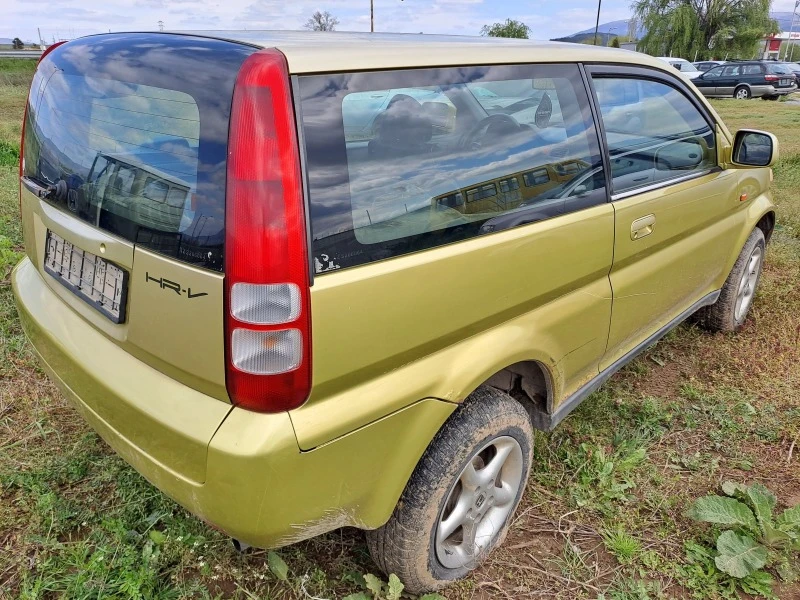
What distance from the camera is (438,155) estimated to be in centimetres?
163

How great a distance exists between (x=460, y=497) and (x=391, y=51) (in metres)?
1.35

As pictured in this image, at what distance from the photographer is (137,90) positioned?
153cm

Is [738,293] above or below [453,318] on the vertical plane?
below

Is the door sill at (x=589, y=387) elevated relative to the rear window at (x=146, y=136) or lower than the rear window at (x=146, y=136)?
lower

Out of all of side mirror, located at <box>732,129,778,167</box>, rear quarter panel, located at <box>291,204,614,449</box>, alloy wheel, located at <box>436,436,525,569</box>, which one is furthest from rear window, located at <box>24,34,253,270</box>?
side mirror, located at <box>732,129,778,167</box>

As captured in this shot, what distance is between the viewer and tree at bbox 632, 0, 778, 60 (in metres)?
40.9

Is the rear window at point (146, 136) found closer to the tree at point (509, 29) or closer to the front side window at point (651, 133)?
Result: the front side window at point (651, 133)

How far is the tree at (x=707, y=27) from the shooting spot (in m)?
40.9

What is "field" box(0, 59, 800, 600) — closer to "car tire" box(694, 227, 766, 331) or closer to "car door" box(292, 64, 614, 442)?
"car tire" box(694, 227, 766, 331)

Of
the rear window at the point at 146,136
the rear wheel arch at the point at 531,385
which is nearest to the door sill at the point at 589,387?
the rear wheel arch at the point at 531,385

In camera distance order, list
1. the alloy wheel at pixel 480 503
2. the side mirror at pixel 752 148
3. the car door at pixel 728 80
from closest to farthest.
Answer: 1. the alloy wheel at pixel 480 503
2. the side mirror at pixel 752 148
3. the car door at pixel 728 80

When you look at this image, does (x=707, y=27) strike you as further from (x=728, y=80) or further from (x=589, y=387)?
(x=589, y=387)

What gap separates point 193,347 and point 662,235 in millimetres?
1943

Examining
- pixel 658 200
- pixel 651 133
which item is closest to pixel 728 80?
pixel 651 133
